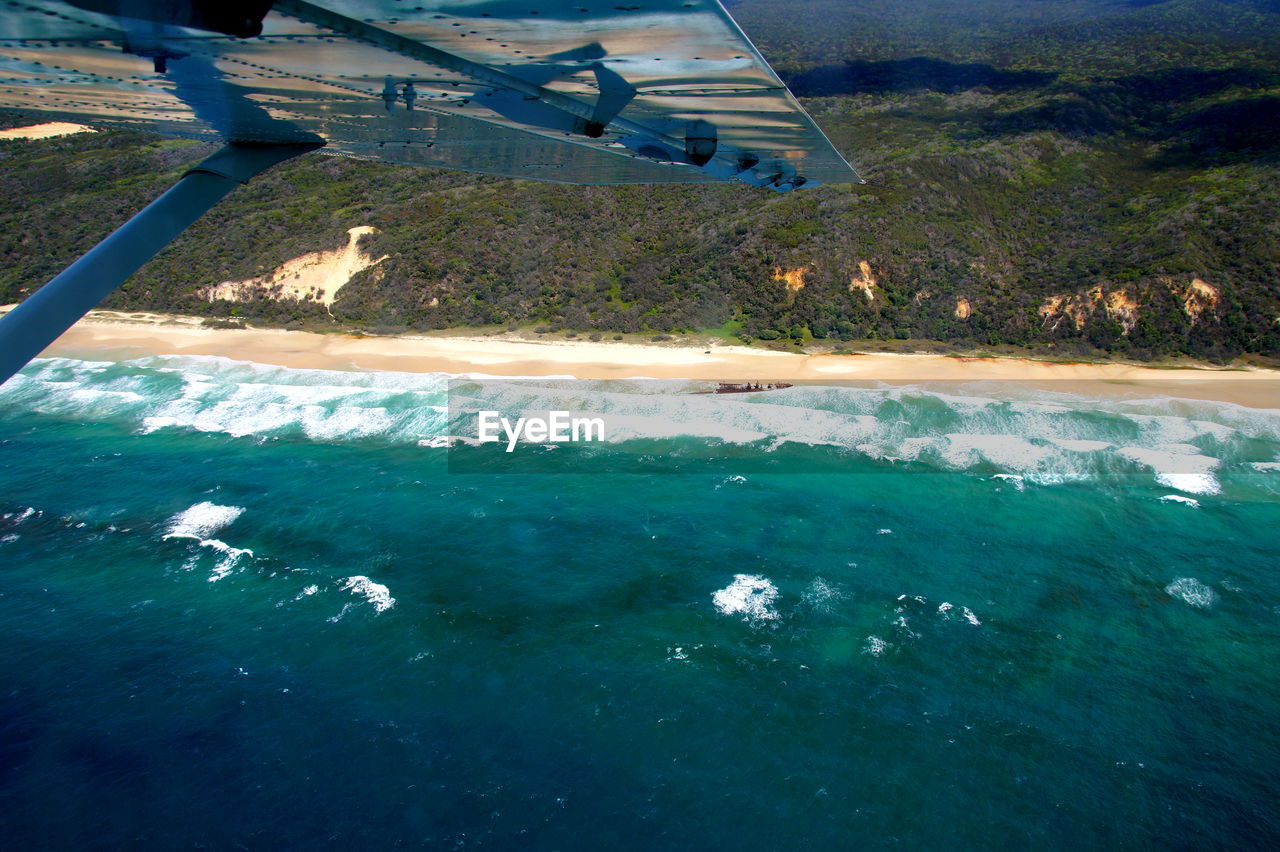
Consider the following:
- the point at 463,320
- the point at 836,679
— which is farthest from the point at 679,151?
the point at 463,320

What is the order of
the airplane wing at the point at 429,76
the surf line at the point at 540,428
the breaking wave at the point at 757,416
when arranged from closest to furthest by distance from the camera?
the airplane wing at the point at 429,76 → the breaking wave at the point at 757,416 → the surf line at the point at 540,428

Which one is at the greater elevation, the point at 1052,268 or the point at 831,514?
the point at 1052,268

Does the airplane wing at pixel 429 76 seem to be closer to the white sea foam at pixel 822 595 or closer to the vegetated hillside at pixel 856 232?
the white sea foam at pixel 822 595

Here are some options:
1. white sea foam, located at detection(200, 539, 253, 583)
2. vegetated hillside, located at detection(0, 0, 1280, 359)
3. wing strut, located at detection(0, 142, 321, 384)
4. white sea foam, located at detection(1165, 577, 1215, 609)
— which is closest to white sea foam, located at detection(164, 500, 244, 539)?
white sea foam, located at detection(200, 539, 253, 583)

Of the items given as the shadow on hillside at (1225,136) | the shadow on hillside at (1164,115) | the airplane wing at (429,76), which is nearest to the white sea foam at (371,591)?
the airplane wing at (429,76)

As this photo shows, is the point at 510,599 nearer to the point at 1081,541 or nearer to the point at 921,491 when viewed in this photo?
the point at 921,491

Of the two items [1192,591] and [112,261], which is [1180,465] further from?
[112,261]

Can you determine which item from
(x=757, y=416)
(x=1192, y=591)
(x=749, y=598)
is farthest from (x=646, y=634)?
(x=757, y=416)

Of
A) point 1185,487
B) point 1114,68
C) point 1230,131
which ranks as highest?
point 1114,68
